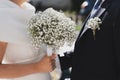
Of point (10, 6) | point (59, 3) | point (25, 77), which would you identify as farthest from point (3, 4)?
point (59, 3)

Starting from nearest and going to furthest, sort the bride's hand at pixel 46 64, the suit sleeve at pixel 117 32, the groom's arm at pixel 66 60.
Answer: the suit sleeve at pixel 117 32 → the bride's hand at pixel 46 64 → the groom's arm at pixel 66 60

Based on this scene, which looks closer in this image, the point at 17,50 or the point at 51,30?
the point at 51,30

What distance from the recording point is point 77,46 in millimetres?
3725

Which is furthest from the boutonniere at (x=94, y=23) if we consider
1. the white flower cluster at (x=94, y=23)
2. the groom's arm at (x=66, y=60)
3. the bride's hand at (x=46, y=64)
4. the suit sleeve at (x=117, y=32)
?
the groom's arm at (x=66, y=60)

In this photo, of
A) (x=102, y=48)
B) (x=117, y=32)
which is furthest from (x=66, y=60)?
(x=117, y=32)

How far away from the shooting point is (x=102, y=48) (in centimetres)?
356

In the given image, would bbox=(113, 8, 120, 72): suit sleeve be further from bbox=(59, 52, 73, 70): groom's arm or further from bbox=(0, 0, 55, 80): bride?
bbox=(59, 52, 73, 70): groom's arm

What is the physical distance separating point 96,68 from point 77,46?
256 mm

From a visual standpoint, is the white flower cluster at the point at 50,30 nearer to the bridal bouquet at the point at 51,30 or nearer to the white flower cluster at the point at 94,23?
the bridal bouquet at the point at 51,30

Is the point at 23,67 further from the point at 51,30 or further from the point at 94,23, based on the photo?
the point at 94,23

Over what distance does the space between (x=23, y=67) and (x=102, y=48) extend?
702 millimetres

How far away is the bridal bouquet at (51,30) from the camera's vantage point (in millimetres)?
3652

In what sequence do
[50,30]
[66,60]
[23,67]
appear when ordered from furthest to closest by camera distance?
[66,60], [23,67], [50,30]

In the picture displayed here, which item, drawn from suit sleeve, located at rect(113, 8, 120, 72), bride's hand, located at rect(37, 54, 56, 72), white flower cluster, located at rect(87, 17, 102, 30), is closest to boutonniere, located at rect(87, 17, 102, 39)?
white flower cluster, located at rect(87, 17, 102, 30)
